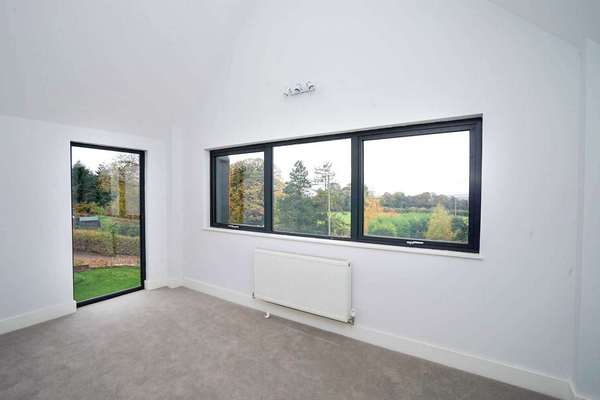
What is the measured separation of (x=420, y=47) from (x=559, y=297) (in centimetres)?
218

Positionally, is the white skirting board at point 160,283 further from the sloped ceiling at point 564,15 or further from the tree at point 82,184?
the sloped ceiling at point 564,15

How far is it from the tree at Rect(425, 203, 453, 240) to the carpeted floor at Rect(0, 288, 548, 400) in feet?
3.52

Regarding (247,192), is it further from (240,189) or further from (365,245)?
(365,245)

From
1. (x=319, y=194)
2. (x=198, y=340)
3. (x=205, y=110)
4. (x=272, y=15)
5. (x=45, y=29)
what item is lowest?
(x=198, y=340)

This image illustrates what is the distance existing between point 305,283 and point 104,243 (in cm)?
284

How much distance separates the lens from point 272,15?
312 centimetres

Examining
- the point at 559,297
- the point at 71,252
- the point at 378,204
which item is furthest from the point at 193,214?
the point at 559,297

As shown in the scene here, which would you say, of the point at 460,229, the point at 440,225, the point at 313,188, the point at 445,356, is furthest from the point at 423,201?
the point at 445,356

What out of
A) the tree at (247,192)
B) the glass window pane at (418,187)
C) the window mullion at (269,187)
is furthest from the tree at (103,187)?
the glass window pane at (418,187)

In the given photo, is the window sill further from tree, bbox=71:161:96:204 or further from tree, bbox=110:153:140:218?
tree, bbox=71:161:96:204

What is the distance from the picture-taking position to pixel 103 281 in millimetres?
3594

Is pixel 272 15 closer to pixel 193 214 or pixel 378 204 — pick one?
pixel 378 204

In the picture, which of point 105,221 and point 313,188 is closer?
point 313,188

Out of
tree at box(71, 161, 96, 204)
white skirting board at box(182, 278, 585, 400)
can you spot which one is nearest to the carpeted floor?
white skirting board at box(182, 278, 585, 400)
